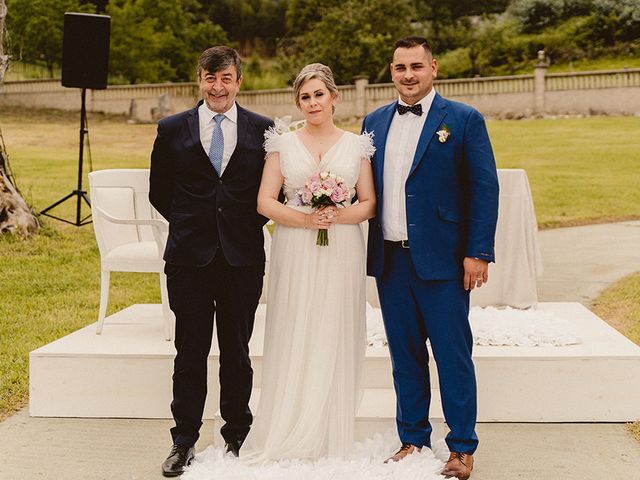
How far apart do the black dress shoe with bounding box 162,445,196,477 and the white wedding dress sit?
236 mm

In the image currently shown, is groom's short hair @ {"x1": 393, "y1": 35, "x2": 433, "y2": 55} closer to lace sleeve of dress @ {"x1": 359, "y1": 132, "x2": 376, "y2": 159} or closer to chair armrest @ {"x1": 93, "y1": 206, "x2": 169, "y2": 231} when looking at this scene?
lace sleeve of dress @ {"x1": 359, "y1": 132, "x2": 376, "y2": 159}

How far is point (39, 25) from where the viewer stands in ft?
90.7

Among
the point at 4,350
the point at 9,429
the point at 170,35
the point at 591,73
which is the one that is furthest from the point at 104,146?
the point at 9,429

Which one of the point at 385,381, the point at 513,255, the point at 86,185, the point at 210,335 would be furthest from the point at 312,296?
the point at 86,185

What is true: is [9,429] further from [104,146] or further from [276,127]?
[104,146]

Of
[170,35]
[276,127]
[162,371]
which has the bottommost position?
[162,371]

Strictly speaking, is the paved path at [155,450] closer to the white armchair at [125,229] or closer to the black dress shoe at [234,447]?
the black dress shoe at [234,447]

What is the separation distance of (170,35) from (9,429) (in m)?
27.0

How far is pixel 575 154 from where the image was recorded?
776 inches

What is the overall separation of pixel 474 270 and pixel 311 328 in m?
0.72

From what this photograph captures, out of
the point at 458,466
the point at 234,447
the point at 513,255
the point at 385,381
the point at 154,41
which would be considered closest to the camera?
the point at 458,466

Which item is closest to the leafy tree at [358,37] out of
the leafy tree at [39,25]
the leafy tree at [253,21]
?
the leafy tree at [253,21]

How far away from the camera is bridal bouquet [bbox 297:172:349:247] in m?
A: 3.43

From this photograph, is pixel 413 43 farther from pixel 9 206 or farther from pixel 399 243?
pixel 9 206
